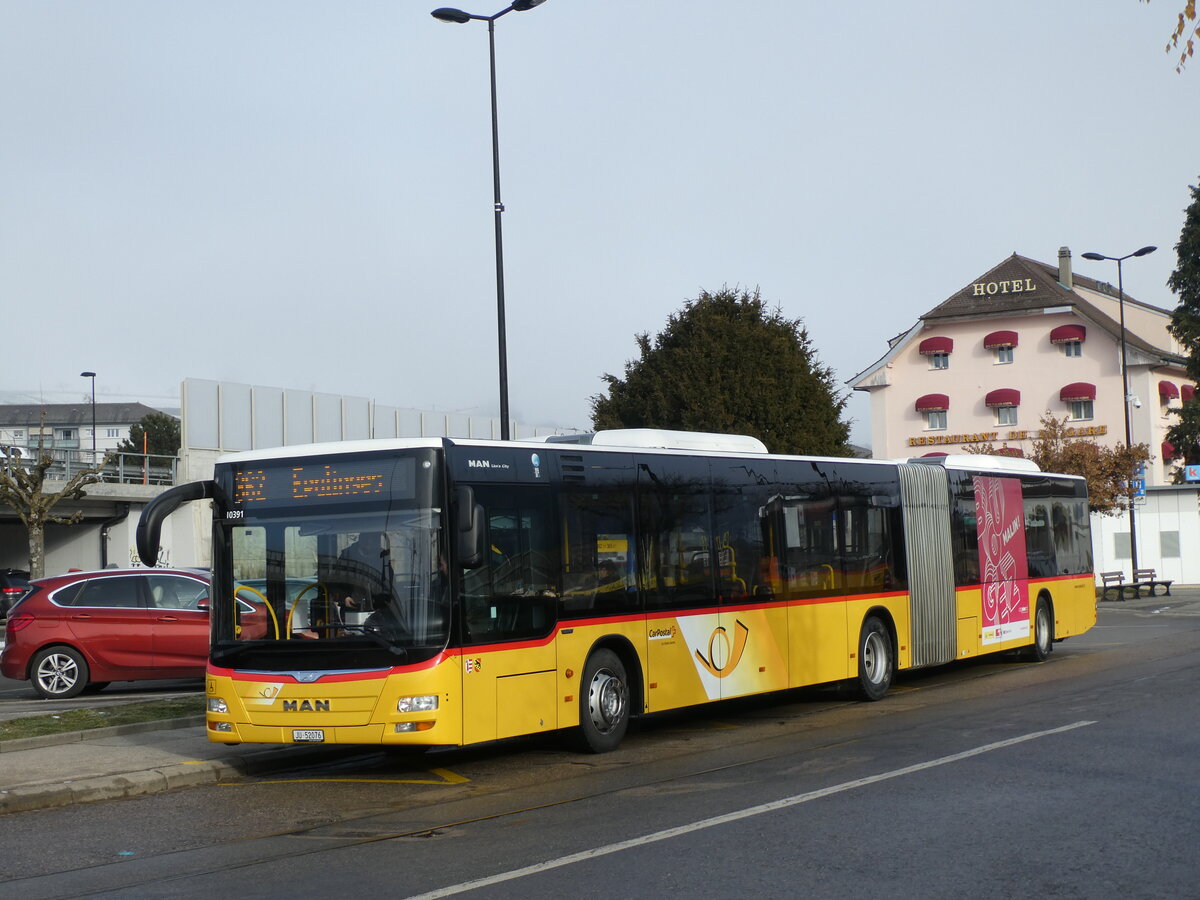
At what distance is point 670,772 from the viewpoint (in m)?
11.3

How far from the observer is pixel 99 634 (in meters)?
18.5

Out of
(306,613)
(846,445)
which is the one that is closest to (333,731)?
(306,613)

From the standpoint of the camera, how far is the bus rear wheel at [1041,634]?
21453 millimetres

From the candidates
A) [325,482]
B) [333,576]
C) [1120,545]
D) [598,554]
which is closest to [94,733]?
[333,576]

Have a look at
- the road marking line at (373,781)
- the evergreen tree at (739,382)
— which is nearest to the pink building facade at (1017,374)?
the evergreen tree at (739,382)

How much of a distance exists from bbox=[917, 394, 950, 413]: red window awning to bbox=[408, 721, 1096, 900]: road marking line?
2369 inches

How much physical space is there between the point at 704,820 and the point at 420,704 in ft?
9.78

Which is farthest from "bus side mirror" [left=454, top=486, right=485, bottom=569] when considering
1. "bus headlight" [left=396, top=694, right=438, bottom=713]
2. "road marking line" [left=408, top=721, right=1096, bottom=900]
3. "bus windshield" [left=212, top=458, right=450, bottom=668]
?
"road marking line" [left=408, top=721, right=1096, bottom=900]

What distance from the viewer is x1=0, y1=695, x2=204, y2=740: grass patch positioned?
1389 centimetres

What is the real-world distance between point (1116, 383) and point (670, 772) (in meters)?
60.5

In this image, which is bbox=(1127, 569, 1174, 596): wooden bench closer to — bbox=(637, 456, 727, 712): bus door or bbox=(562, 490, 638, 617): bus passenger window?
bbox=(637, 456, 727, 712): bus door

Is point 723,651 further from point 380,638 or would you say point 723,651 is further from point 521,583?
point 380,638

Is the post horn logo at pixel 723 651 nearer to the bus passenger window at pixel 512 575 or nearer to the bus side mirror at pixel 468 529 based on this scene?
the bus passenger window at pixel 512 575

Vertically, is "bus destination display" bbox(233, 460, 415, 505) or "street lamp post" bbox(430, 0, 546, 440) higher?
"street lamp post" bbox(430, 0, 546, 440)
